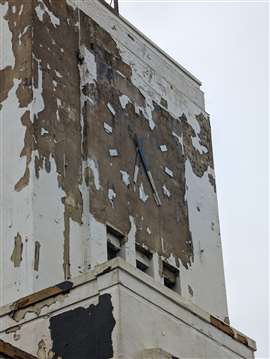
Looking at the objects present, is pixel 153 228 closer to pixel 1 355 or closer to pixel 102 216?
pixel 102 216

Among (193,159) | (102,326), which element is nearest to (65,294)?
(102,326)

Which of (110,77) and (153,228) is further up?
(110,77)

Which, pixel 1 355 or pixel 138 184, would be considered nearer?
pixel 1 355

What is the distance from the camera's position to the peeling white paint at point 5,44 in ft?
68.9

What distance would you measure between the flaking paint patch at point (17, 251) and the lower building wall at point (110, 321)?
4.48 metres

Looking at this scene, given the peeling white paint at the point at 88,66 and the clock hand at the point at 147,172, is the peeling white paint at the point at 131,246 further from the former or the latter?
the peeling white paint at the point at 88,66

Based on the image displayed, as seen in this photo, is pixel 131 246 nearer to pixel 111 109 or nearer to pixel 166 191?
pixel 166 191

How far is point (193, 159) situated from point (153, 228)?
10.5ft

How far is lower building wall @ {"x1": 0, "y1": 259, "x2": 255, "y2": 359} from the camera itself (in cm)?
1298

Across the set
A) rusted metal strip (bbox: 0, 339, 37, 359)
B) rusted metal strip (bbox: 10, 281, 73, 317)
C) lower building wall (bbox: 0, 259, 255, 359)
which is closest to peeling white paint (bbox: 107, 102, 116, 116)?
lower building wall (bbox: 0, 259, 255, 359)

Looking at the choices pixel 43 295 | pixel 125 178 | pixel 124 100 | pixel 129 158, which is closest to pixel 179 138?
pixel 124 100

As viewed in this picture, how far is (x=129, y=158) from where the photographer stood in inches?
868

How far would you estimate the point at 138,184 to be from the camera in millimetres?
22016

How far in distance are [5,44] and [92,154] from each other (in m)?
2.83
